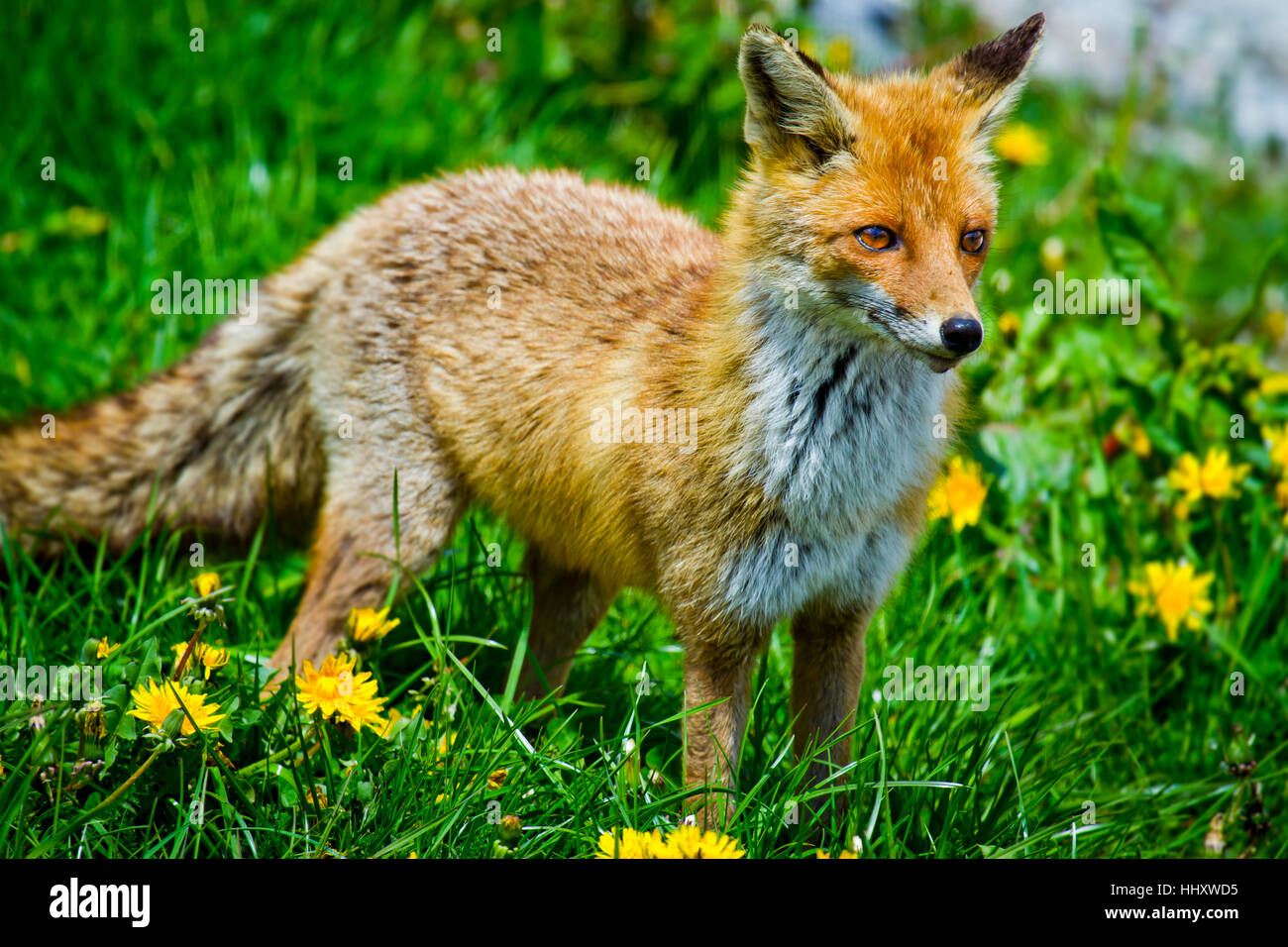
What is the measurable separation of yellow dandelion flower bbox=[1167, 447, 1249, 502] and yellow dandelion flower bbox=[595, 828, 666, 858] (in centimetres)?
318

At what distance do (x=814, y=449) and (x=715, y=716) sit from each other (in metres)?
0.87

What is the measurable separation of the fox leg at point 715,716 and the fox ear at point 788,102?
58.6 inches

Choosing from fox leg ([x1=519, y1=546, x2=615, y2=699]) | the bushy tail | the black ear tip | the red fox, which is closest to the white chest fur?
the red fox

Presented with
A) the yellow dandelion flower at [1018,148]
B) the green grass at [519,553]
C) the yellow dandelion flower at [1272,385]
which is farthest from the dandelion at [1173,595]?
the yellow dandelion flower at [1018,148]

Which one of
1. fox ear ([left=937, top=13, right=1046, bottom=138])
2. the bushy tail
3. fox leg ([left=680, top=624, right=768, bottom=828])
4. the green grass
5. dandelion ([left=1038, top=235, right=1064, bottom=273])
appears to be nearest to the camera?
the green grass

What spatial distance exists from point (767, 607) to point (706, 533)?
289 millimetres

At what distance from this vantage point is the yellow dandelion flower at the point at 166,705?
316 centimetres

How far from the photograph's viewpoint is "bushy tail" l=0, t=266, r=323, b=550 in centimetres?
471

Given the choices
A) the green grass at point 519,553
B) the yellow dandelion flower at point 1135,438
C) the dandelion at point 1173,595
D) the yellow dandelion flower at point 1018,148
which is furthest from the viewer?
the yellow dandelion flower at point 1018,148

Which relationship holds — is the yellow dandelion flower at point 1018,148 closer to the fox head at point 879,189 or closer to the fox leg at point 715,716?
the fox head at point 879,189

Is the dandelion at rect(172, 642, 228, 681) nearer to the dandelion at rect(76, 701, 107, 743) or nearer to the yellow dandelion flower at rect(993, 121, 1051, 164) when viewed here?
the dandelion at rect(76, 701, 107, 743)

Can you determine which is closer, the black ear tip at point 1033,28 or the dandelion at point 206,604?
the dandelion at point 206,604
